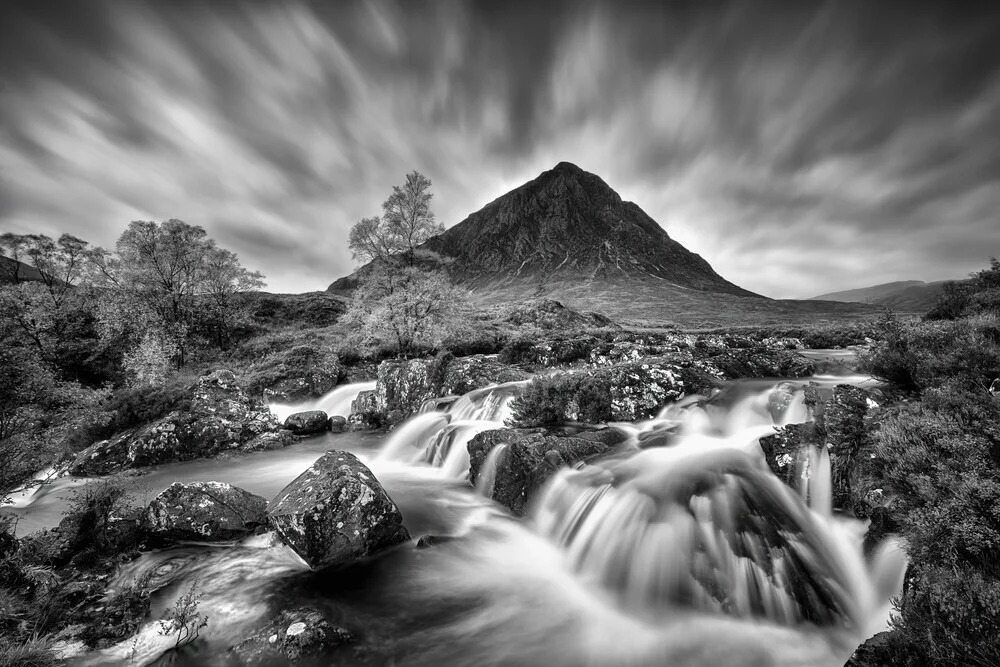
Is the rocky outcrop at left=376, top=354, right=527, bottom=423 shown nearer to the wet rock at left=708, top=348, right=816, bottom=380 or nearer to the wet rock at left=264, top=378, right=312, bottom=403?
the wet rock at left=264, top=378, right=312, bottom=403

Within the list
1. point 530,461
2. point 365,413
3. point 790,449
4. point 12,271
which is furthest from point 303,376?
point 12,271

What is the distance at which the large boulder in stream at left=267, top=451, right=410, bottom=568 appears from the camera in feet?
20.5

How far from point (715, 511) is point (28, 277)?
50773mm

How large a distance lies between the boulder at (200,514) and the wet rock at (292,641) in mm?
3040

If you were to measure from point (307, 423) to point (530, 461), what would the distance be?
36.3 feet

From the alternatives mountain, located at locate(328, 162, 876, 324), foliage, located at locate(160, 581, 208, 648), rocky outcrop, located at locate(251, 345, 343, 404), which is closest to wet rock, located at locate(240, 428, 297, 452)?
rocky outcrop, located at locate(251, 345, 343, 404)

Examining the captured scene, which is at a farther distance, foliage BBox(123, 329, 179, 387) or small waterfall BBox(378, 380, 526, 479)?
foliage BBox(123, 329, 179, 387)

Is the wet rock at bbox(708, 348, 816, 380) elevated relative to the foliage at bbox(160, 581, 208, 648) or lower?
elevated

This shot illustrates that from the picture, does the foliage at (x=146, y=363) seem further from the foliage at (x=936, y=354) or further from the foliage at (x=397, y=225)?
the foliage at (x=936, y=354)

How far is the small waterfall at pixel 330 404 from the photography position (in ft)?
60.5

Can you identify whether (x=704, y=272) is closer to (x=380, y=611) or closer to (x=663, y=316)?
(x=663, y=316)

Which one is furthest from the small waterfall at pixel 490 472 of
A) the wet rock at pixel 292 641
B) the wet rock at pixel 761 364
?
the wet rock at pixel 761 364

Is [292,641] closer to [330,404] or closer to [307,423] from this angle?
[307,423]

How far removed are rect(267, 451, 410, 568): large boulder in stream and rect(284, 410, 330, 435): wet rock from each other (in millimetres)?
8970
